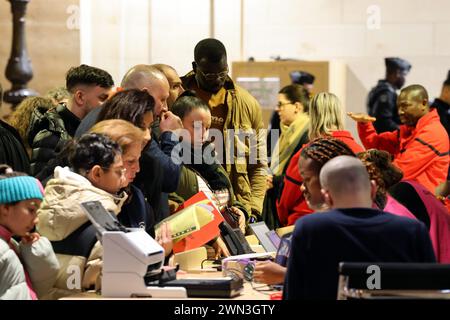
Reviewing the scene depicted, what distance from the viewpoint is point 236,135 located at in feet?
19.2

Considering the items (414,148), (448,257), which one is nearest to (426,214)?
(448,257)

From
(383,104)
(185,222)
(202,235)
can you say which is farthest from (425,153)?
(185,222)

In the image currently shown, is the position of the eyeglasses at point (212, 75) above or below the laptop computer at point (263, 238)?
above

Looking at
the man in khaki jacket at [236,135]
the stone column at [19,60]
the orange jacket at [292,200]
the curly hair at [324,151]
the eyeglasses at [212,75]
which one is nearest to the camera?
the curly hair at [324,151]

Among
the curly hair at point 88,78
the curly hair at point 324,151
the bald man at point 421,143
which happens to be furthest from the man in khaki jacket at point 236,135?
the curly hair at point 324,151

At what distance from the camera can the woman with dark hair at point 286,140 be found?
718cm

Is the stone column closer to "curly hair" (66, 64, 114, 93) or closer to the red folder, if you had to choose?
"curly hair" (66, 64, 114, 93)

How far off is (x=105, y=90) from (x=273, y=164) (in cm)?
271

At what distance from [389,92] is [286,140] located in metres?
2.09

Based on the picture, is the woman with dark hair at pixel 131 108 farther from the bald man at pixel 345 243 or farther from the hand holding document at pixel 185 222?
the bald man at pixel 345 243

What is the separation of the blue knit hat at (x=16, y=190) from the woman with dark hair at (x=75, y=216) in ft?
0.59

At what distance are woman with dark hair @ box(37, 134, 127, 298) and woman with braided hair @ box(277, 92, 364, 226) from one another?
1354 millimetres

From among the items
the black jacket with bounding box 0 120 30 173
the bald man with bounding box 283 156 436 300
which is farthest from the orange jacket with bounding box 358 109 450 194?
the bald man with bounding box 283 156 436 300

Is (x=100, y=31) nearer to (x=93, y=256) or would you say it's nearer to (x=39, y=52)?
(x=39, y=52)
